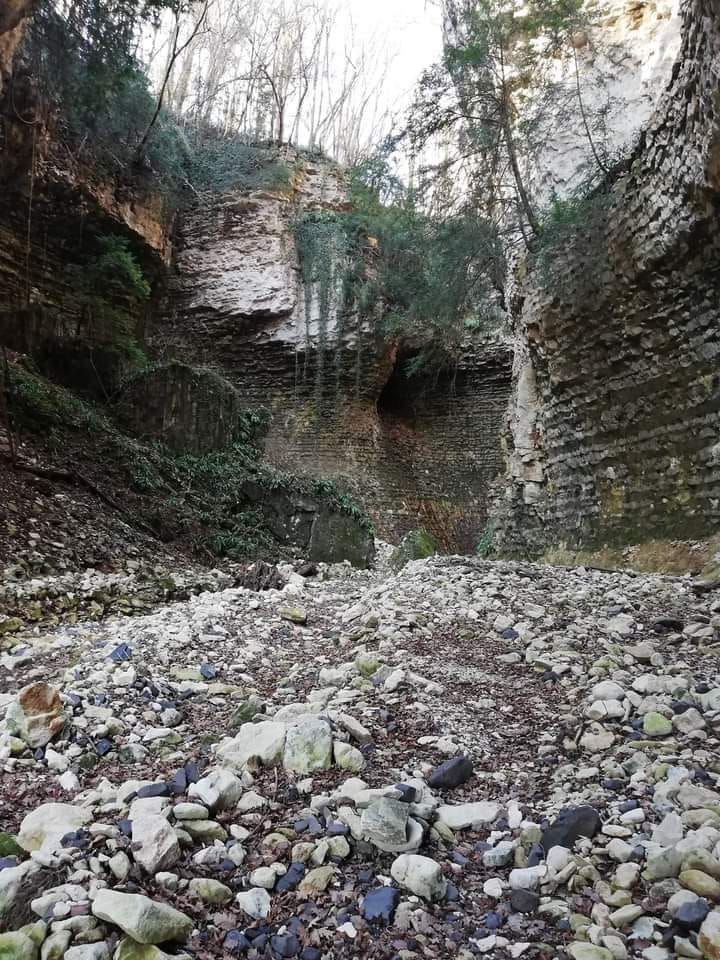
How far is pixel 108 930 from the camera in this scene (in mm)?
1002

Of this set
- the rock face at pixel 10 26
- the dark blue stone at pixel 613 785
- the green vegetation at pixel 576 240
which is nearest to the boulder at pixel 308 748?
the dark blue stone at pixel 613 785

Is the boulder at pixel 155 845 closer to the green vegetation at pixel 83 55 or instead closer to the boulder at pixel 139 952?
the boulder at pixel 139 952

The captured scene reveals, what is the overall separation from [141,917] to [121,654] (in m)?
1.82

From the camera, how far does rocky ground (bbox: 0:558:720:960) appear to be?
3.37ft

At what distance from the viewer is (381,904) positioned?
1104 millimetres

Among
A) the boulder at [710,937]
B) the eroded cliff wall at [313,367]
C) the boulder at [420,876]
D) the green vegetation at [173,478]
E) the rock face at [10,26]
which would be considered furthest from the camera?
the eroded cliff wall at [313,367]

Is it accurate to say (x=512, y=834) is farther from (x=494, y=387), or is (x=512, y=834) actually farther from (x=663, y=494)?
(x=494, y=387)

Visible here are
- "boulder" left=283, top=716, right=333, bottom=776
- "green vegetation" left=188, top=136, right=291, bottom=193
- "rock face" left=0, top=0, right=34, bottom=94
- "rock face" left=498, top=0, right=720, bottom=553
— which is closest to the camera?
"boulder" left=283, top=716, right=333, bottom=776

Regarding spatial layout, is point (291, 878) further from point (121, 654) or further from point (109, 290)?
point (109, 290)

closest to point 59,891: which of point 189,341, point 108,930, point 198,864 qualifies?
point 108,930

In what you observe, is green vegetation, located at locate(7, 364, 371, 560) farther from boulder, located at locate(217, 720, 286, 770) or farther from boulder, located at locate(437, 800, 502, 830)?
boulder, located at locate(437, 800, 502, 830)

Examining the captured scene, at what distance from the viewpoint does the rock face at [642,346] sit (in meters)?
4.56

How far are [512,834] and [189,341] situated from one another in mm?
13382

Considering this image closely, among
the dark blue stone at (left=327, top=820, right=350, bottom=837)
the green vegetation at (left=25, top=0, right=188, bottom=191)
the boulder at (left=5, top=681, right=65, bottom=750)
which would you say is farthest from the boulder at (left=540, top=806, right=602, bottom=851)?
the green vegetation at (left=25, top=0, right=188, bottom=191)
